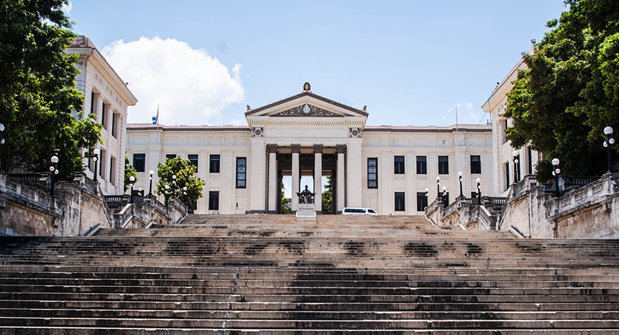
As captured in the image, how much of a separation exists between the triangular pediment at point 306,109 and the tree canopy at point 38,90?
2605 cm

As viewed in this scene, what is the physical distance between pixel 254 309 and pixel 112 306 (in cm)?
293

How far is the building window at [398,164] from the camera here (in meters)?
59.6

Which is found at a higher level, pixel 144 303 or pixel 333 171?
pixel 333 171

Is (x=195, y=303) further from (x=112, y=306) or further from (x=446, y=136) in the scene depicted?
(x=446, y=136)

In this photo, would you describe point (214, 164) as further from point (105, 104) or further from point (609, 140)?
point (609, 140)

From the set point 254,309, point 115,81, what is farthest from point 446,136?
point 254,309

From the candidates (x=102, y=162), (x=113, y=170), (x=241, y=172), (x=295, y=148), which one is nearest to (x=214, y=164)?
(x=241, y=172)

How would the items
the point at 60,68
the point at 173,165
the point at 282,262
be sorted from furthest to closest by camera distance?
the point at 173,165
the point at 60,68
the point at 282,262

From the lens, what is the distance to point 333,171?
204 ft

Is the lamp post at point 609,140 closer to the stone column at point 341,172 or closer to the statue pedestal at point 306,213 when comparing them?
the statue pedestal at point 306,213

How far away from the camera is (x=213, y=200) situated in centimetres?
5953

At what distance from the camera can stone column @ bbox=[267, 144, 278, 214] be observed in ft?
186

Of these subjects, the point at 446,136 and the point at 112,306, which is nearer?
the point at 112,306

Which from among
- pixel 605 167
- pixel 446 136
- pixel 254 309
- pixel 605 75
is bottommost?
pixel 254 309
